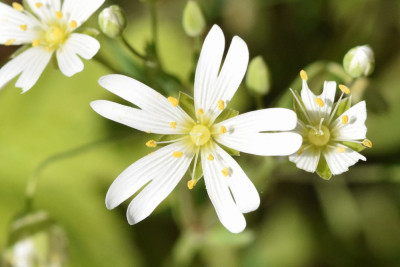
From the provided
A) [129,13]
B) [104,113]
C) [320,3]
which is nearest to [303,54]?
[320,3]

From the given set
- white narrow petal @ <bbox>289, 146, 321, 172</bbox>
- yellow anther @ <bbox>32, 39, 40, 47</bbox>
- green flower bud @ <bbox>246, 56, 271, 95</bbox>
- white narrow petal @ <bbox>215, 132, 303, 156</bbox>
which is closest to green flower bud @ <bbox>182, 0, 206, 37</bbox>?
green flower bud @ <bbox>246, 56, 271, 95</bbox>

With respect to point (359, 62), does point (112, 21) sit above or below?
above

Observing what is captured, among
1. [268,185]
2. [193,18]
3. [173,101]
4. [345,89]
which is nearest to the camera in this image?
[345,89]

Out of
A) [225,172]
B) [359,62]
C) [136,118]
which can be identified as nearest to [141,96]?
[136,118]

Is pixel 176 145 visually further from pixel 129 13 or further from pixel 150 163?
pixel 129 13

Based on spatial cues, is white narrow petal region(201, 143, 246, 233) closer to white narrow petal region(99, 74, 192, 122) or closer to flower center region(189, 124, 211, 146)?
flower center region(189, 124, 211, 146)

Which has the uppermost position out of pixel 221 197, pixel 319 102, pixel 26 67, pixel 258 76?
pixel 26 67

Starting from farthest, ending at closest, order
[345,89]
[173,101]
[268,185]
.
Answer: [268,185]
[173,101]
[345,89]

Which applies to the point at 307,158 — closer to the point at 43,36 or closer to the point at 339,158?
the point at 339,158
